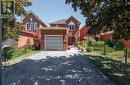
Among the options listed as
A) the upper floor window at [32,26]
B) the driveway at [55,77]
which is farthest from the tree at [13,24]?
the upper floor window at [32,26]

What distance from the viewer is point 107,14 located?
1966 centimetres

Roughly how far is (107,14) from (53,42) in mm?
27710

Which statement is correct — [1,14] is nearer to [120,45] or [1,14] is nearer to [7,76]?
[7,76]

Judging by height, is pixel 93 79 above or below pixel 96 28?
below

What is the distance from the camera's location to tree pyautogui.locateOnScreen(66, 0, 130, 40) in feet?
64.3

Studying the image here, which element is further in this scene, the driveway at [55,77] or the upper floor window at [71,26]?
the upper floor window at [71,26]

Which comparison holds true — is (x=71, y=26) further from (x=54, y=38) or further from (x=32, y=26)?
(x=54, y=38)

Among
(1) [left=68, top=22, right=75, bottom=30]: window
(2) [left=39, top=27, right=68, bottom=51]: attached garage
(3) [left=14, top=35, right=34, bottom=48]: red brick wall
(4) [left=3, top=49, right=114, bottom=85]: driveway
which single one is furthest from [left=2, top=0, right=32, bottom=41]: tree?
(1) [left=68, top=22, right=75, bottom=30]: window

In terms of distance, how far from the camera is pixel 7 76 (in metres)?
19.2

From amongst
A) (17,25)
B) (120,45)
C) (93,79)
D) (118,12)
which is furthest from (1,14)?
(120,45)

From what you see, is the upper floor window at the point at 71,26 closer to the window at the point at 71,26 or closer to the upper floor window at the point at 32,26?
the window at the point at 71,26

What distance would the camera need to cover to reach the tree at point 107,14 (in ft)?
64.3

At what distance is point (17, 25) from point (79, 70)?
1055 cm

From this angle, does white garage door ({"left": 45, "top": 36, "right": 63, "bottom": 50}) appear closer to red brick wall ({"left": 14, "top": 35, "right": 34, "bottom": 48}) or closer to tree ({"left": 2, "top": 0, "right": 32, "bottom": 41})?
red brick wall ({"left": 14, "top": 35, "right": 34, "bottom": 48})
